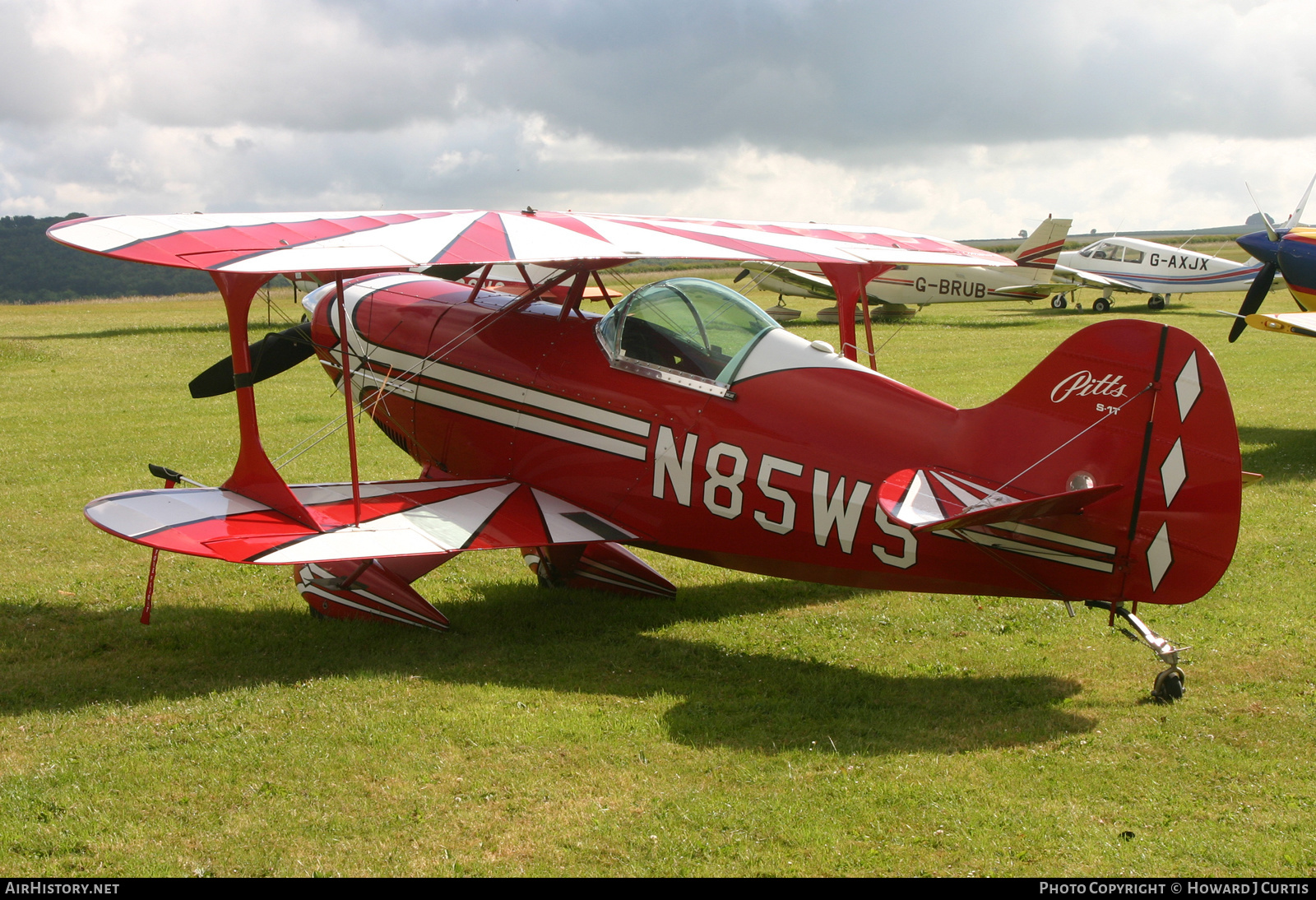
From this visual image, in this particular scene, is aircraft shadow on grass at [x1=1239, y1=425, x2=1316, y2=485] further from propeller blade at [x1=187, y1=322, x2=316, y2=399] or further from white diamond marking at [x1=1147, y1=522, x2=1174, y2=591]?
propeller blade at [x1=187, y1=322, x2=316, y2=399]

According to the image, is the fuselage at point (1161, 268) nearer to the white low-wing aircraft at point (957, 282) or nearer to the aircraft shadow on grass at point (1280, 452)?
the white low-wing aircraft at point (957, 282)

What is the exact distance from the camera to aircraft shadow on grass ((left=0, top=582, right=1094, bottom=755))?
4.72 meters

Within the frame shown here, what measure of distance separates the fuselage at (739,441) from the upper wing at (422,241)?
0.65m

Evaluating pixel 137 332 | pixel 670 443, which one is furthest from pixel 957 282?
pixel 670 443

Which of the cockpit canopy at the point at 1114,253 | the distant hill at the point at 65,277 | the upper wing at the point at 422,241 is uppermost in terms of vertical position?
the cockpit canopy at the point at 1114,253

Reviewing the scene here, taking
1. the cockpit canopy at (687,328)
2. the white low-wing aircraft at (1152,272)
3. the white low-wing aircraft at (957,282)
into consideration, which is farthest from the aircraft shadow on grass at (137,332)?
the white low-wing aircraft at (1152,272)

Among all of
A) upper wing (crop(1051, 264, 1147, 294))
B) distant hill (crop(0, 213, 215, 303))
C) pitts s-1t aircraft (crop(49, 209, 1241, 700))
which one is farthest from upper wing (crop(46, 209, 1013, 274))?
distant hill (crop(0, 213, 215, 303))

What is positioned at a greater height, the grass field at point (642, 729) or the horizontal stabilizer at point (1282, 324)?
the horizontal stabilizer at point (1282, 324)

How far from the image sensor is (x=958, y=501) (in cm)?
476

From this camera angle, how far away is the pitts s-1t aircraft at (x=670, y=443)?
4492mm

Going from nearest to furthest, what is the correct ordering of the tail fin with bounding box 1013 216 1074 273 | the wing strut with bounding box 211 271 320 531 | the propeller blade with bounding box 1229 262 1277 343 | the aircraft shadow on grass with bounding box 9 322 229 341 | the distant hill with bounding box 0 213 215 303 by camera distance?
the wing strut with bounding box 211 271 320 531
the propeller blade with bounding box 1229 262 1277 343
the aircraft shadow on grass with bounding box 9 322 229 341
the tail fin with bounding box 1013 216 1074 273
the distant hill with bounding box 0 213 215 303

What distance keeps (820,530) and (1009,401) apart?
115cm

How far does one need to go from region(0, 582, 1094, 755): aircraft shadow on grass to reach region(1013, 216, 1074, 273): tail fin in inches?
1029
